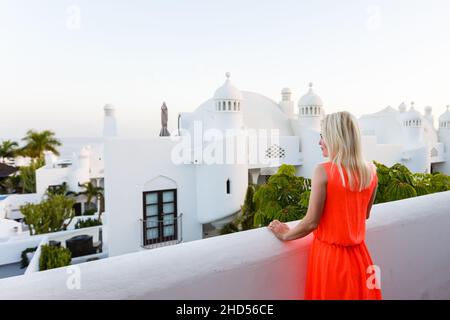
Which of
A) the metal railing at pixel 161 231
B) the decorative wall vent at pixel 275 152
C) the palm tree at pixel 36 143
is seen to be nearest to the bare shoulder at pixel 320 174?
the metal railing at pixel 161 231

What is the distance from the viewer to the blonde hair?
4.95 ft

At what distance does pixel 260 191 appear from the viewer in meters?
6.12

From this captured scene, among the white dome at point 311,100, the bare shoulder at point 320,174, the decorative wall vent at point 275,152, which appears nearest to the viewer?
the bare shoulder at point 320,174

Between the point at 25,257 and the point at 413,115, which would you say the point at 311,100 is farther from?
the point at 25,257

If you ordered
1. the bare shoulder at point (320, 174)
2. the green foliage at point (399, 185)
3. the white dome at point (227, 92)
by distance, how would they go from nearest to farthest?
the bare shoulder at point (320, 174)
the green foliage at point (399, 185)
the white dome at point (227, 92)

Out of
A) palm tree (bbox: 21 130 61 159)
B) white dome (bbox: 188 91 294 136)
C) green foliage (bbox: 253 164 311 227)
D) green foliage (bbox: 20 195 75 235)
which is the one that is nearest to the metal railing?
white dome (bbox: 188 91 294 136)

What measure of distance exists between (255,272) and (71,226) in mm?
16944

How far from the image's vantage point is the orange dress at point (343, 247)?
154cm

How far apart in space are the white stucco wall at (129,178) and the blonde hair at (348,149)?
366 inches

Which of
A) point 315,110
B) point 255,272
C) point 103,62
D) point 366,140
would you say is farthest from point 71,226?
point 255,272

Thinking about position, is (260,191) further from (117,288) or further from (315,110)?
(315,110)

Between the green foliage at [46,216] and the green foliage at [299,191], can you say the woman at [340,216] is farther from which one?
the green foliage at [46,216]

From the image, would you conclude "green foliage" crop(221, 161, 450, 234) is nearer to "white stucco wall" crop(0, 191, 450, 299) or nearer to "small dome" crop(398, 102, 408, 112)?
"white stucco wall" crop(0, 191, 450, 299)

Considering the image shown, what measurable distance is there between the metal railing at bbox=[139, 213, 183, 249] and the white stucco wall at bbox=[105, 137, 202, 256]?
0.62 ft
